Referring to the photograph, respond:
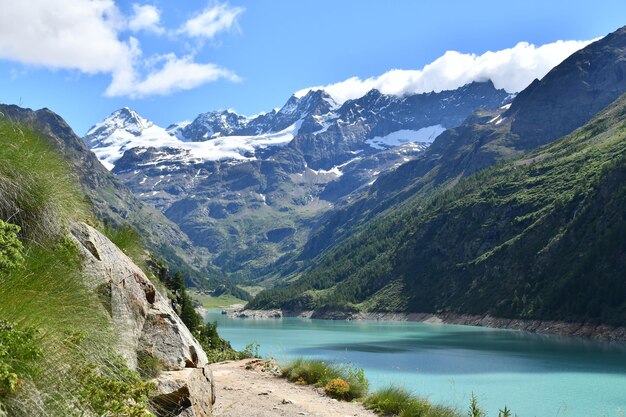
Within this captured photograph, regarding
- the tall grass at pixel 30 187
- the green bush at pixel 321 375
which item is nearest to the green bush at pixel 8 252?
the tall grass at pixel 30 187

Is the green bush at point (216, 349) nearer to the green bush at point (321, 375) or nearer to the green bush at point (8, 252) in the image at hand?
the green bush at point (321, 375)

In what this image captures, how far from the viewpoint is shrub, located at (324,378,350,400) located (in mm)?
20047

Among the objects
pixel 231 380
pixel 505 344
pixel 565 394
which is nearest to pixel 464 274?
pixel 505 344

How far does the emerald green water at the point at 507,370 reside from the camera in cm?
3891

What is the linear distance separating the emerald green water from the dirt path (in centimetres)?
366

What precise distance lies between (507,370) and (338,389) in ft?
152

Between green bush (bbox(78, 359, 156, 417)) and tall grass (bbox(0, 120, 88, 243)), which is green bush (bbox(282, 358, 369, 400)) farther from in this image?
green bush (bbox(78, 359, 156, 417))

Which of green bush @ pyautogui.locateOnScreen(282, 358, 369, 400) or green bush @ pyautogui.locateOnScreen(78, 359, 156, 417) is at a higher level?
green bush @ pyautogui.locateOnScreen(78, 359, 156, 417)

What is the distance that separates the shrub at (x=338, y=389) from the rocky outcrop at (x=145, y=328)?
21.3 feet

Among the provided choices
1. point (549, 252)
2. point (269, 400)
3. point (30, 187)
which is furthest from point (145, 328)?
point (549, 252)

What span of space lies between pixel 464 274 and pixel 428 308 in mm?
16727

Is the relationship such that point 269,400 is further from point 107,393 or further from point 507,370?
point 507,370

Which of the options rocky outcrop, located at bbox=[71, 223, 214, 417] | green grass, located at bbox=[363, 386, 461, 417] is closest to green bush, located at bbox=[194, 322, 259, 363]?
green grass, located at bbox=[363, 386, 461, 417]

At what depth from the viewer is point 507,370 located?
2376 inches
